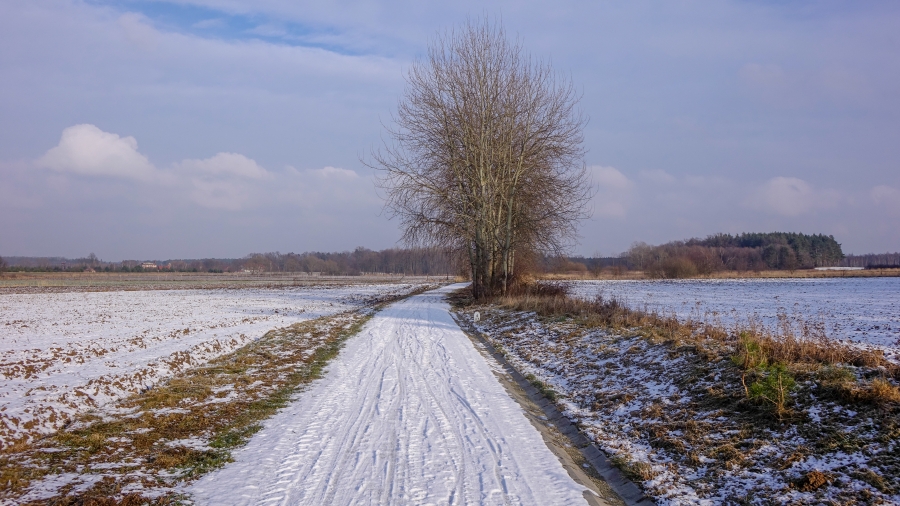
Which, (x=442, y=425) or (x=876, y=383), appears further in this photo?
(x=442, y=425)

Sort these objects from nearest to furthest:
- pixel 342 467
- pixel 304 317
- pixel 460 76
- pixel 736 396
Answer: pixel 342 467 < pixel 736 396 < pixel 304 317 < pixel 460 76

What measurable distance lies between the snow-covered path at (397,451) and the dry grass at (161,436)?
0.48 m

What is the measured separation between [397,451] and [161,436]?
342cm

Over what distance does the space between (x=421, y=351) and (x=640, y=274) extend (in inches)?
3375

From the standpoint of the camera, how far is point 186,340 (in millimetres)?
16188

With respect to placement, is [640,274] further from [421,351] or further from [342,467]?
[342,467]

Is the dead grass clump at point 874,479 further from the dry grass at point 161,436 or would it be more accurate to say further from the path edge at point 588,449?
the dry grass at point 161,436

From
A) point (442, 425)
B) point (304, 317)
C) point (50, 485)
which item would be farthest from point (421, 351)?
point (304, 317)

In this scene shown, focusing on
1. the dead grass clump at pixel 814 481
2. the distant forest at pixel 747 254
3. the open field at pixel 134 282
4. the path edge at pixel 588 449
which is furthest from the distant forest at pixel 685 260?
the dead grass clump at pixel 814 481

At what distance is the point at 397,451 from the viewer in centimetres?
682

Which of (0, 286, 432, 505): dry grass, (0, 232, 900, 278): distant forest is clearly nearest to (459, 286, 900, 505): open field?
(0, 286, 432, 505): dry grass

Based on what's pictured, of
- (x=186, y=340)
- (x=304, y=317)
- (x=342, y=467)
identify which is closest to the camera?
(x=342, y=467)

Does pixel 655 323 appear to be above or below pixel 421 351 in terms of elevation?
above

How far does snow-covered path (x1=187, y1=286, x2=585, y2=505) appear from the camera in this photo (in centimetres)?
548
